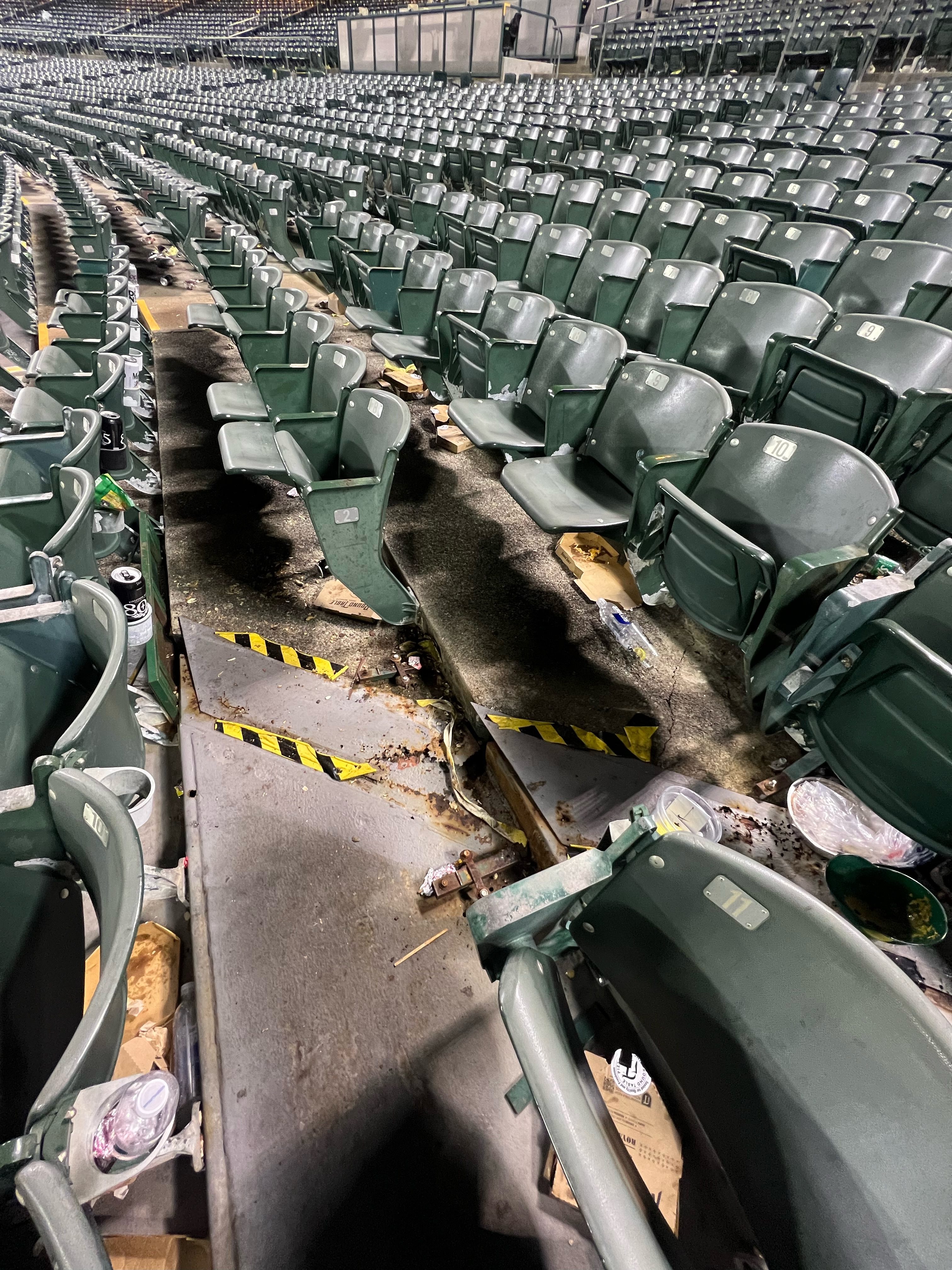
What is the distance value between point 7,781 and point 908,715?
2059 mm

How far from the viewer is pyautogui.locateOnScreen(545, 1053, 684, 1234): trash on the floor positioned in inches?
49.5

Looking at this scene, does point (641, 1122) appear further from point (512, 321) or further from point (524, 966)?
point (512, 321)

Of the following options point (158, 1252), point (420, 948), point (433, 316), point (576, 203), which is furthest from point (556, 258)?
point (158, 1252)

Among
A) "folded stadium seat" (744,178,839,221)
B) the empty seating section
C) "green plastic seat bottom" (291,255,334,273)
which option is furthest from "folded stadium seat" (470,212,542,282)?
"folded stadium seat" (744,178,839,221)

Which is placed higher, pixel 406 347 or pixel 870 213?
pixel 870 213

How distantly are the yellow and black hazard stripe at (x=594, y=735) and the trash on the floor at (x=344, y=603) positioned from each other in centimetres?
81

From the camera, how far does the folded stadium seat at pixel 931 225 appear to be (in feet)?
13.1

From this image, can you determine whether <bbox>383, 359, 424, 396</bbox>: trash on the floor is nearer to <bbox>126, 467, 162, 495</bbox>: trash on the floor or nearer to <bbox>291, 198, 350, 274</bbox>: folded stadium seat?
<bbox>126, 467, 162, 495</bbox>: trash on the floor

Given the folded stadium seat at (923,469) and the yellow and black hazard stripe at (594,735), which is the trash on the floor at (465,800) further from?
the folded stadium seat at (923,469)

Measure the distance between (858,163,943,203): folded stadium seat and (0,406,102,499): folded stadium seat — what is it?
6.02 metres

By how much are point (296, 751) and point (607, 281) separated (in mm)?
3336

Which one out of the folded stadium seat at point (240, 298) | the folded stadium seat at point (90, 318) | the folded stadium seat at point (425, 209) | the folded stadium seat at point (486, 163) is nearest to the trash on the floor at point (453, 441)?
the folded stadium seat at point (240, 298)

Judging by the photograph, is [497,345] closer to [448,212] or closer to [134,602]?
[134,602]

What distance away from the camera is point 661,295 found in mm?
3531
